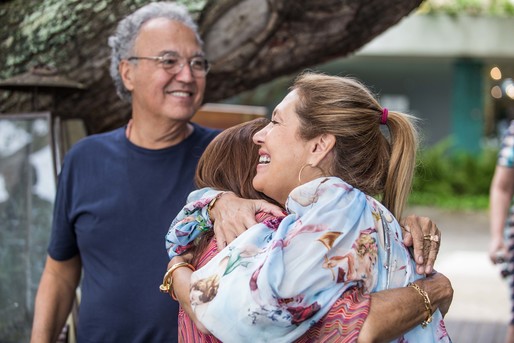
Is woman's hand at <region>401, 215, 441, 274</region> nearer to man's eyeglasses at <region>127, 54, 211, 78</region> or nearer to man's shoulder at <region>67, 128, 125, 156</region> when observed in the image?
man's eyeglasses at <region>127, 54, 211, 78</region>

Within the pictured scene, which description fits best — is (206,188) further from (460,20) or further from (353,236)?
(460,20)

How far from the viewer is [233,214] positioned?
199 cm

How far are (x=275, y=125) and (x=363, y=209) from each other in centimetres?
35

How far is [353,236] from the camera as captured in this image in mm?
Result: 1785

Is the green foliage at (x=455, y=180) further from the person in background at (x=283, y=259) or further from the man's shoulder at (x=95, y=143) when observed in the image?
the person in background at (x=283, y=259)

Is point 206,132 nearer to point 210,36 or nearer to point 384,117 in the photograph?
point 210,36

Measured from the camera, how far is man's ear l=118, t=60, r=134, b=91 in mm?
3113

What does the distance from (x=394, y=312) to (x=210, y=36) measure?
6.98 ft

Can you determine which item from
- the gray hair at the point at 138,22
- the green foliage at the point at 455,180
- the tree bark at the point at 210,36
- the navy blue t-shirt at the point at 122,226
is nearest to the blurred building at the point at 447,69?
the green foliage at the point at 455,180

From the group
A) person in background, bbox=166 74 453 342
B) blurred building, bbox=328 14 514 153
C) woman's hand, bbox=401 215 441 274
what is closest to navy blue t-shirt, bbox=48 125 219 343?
person in background, bbox=166 74 453 342

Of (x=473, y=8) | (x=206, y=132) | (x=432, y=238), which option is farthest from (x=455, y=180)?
(x=432, y=238)

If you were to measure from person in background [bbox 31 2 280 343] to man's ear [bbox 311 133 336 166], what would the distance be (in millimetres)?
978

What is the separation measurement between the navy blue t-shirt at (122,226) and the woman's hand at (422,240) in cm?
95

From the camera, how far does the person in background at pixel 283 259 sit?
5.73ft
